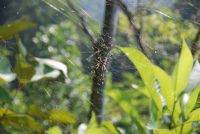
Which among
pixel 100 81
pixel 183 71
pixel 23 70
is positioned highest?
pixel 23 70

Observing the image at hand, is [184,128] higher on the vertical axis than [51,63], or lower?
lower

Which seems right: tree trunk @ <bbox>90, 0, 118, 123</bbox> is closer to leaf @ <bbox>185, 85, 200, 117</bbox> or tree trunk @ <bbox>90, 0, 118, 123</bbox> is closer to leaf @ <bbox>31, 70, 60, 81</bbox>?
leaf @ <bbox>185, 85, 200, 117</bbox>

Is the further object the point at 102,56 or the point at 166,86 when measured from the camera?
the point at 102,56

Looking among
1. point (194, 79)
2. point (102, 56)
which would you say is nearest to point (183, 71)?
point (194, 79)

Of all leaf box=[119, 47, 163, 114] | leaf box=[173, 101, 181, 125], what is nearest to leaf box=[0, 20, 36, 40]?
leaf box=[119, 47, 163, 114]

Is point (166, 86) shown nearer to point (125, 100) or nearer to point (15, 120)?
point (125, 100)

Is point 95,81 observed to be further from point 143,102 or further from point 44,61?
point 143,102

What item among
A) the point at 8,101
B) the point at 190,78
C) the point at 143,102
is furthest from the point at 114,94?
the point at 143,102
